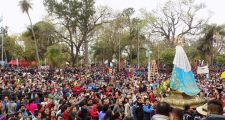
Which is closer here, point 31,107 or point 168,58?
point 31,107

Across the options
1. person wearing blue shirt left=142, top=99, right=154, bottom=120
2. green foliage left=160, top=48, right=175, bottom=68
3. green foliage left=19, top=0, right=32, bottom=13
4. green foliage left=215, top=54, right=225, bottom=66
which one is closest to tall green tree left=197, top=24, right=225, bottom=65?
green foliage left=160, top=48, right=175, bottom=68

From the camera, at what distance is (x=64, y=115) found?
Answer: 13.1 metres

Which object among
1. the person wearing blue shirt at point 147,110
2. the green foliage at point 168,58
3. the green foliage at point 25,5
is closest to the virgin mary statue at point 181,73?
the person wearing blue shirt at point 147,110

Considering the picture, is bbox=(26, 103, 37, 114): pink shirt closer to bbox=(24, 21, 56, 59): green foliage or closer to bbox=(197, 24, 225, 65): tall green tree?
bbox=(197, 24, 225, 65): tall green tree

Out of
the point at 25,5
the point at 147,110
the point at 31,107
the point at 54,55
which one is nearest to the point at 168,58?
the point at 54,55

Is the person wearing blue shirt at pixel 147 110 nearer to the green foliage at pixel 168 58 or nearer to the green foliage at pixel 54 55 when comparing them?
the green foliage at pixel 168 58

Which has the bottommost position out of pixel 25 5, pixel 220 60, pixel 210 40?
pixel 220 60

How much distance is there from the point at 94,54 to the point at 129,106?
59.7 m

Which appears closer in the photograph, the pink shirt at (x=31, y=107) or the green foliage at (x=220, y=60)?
the pink shirt at (x=31, y=107)

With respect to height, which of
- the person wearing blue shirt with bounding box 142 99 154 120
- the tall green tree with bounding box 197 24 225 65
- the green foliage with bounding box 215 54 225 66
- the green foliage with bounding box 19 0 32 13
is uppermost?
the green foliage with bounding box 19 0 32 13

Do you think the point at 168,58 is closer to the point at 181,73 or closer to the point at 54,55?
the point at 54,55

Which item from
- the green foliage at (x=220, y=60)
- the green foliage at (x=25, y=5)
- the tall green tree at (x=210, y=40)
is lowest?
the green foliage at (x=220, y=60)

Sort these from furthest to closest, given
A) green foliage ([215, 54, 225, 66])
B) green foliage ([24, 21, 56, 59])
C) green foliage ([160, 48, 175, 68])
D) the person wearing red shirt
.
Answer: green foliage ([24, 21, 56, 59]) < green foliage ([215, 54, 225, 66]) < green foliage ([160, 48, 175, 68]) < the person wearing red shirt

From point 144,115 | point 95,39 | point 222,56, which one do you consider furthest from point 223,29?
point 144,115
